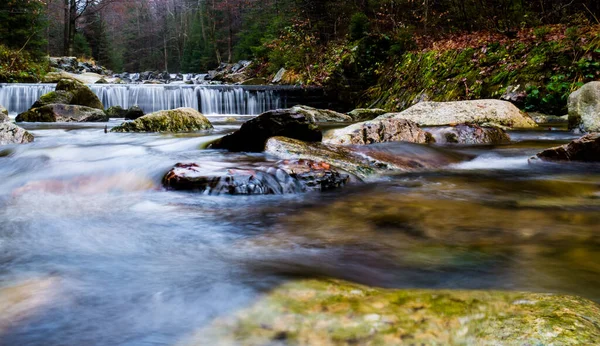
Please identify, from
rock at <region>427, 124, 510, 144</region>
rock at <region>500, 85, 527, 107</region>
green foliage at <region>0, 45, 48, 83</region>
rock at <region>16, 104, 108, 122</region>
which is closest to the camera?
rock at <region>427, 124, 510, 144</region>

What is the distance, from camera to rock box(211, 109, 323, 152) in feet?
18.7

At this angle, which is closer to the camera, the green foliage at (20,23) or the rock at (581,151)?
the rock at (581,151)

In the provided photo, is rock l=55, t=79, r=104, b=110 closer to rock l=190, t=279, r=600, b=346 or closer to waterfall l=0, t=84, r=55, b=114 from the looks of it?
waterfall l=0, t=84, r=55, b=114

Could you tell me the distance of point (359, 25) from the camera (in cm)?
1549

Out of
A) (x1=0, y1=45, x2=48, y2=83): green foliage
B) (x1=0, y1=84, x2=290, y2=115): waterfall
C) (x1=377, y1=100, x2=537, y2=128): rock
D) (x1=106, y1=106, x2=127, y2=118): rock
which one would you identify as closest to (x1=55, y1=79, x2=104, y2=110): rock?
(x1=106, y1=106, x2=127, y2=118): rock

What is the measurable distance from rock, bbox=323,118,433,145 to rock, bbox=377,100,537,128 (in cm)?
205

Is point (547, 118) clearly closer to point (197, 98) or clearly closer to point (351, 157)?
point (351, 157)

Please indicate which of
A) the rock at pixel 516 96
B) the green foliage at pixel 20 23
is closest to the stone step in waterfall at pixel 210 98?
the green foliage at pixel 20 23

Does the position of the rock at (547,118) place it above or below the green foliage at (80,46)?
below

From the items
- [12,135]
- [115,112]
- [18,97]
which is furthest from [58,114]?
[12,135]

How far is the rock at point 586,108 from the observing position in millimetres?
7062

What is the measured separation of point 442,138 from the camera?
23.2 feet

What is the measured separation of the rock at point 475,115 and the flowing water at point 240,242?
381cm

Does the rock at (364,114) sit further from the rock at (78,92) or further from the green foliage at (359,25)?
the rock at (78,92)
